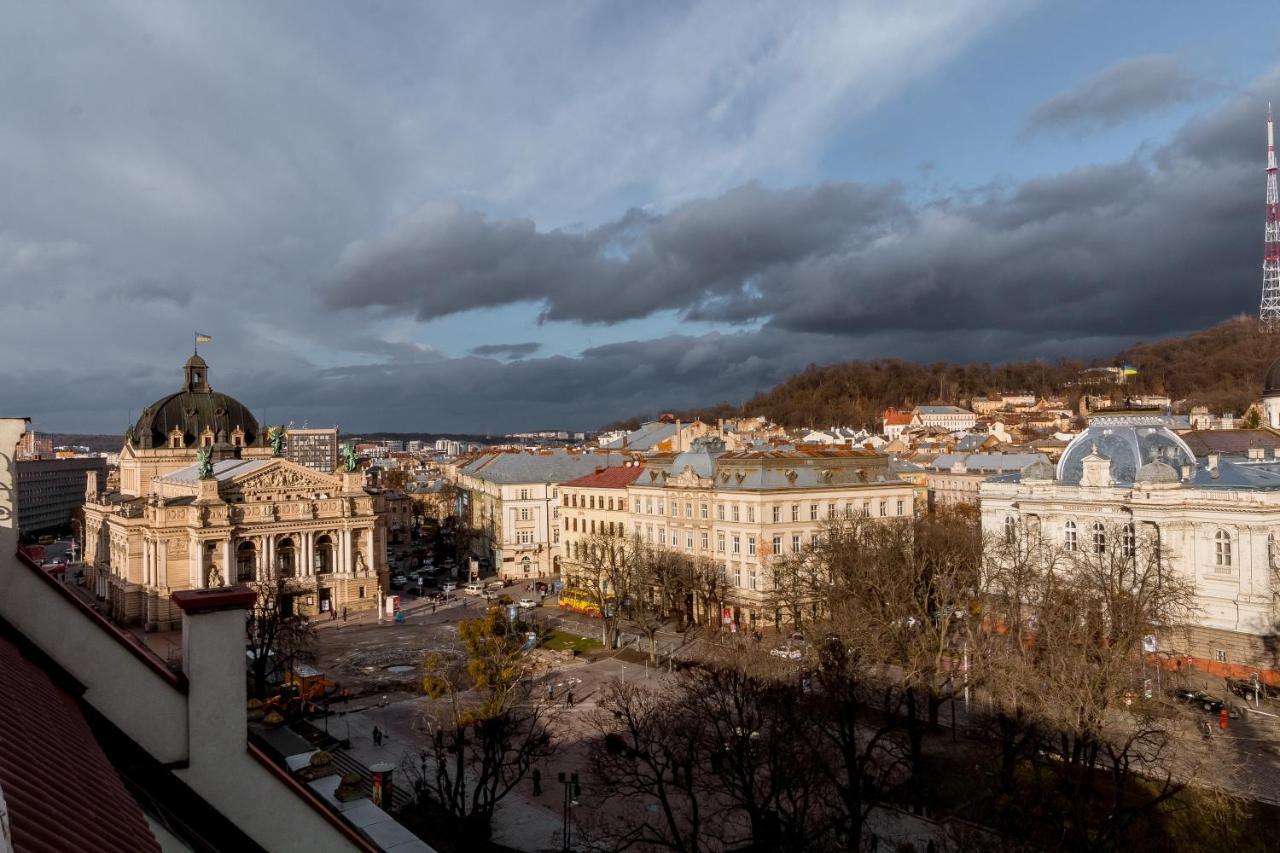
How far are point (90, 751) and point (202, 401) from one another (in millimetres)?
100427

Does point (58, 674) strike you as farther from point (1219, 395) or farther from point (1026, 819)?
point (1219, 395)

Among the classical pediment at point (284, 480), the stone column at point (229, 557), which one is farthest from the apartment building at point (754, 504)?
the stone column at point (229, 557)

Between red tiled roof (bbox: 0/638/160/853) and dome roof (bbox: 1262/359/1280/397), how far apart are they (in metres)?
113

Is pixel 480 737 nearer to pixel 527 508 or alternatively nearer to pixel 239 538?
pixel 239 538

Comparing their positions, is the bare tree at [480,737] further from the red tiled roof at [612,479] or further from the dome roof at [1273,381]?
the dome roof at [1273,381]

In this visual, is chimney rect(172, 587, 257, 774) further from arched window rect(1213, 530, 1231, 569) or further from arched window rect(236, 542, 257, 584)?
arched window rect(236, 542, 257, 584)

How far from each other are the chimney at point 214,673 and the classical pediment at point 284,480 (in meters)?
69.6

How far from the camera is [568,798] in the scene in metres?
31.2

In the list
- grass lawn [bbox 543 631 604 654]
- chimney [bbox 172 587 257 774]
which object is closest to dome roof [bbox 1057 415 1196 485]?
grass lawn [bbox 543 631 604 654]

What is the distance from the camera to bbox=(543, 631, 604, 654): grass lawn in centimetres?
5619

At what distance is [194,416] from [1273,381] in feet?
378

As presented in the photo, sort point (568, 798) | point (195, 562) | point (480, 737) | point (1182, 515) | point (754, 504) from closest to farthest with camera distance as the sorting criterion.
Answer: point (568, 798), point (480, 737), point (1182, 515), point (754, 504), point (195, 562)

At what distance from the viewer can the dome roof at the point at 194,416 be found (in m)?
92.1

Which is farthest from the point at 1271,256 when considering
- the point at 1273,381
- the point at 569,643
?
the point at 569,643
